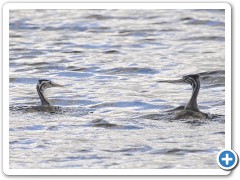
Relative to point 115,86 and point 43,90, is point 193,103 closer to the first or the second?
point 43,90

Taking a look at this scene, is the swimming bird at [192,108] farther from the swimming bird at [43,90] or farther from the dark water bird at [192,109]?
the swimming bird at [43,90]

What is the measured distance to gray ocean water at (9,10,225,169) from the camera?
13.7 meters

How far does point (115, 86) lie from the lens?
63.8 feet

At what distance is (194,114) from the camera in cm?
1619

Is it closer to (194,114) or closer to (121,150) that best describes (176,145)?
(121,150)

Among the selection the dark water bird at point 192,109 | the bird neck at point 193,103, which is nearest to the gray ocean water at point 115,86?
the dark water bird at point 192,109
